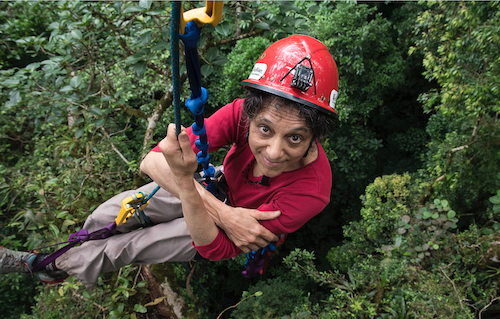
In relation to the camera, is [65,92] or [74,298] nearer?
[65,92]

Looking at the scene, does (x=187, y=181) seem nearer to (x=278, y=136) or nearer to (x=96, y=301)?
(x=278, y=136)

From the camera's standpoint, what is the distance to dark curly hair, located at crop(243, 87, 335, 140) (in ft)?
4.33

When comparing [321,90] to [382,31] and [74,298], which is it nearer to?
[74,298]

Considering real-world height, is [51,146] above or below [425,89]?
below

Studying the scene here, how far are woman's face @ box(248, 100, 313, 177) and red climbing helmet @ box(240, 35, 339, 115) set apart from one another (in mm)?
84

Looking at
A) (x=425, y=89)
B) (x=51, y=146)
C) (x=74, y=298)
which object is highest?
(x=425, y=89)

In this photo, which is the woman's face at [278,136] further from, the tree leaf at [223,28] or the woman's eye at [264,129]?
the tree leaf at [223,28]

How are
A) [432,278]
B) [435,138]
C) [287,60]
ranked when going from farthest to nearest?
[435,138] < [432,278] < [287,60]

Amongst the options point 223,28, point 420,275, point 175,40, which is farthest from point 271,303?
point 175,40

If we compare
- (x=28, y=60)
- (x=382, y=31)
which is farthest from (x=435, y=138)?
(x=28, y=60)

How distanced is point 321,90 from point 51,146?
3.67m

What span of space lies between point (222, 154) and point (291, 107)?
310cm

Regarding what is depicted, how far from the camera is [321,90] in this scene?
140 cm

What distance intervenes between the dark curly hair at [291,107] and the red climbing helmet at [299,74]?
3 centimetres
